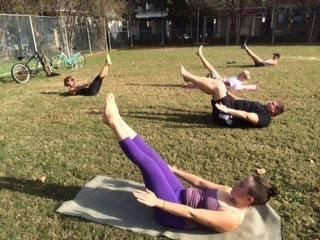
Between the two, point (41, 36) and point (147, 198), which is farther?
point (41, 36)

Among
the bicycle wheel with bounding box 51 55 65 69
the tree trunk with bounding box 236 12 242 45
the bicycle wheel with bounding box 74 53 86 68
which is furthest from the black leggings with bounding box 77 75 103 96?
the tree trunk with bounding box 236 12 242 45

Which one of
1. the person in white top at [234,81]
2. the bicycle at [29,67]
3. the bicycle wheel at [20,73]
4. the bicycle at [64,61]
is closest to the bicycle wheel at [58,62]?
the bicycle at [64,61]

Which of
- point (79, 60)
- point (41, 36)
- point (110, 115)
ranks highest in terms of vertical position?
point (110, 115)

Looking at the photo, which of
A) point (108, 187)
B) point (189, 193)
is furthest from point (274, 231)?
point (108, 187)

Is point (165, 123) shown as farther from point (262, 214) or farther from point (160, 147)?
point (262, 214)

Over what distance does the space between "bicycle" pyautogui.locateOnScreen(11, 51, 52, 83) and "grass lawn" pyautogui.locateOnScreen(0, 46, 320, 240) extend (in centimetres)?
264

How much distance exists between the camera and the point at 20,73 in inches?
523

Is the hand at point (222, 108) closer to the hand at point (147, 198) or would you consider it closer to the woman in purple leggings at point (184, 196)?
the woman in purple leggings at point (184, 196)

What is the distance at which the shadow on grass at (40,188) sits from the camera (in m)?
4.69

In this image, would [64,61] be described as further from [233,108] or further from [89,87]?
[233,108]

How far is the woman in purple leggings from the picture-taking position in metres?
3.60

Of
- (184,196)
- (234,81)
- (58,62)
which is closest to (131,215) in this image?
(184,196)

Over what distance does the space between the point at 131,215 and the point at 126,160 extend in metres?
1.54

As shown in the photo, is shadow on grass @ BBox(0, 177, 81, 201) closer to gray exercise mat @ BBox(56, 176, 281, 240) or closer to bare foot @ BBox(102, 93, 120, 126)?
gray exercise mat @ BBox(56, 176, 281, 240)
